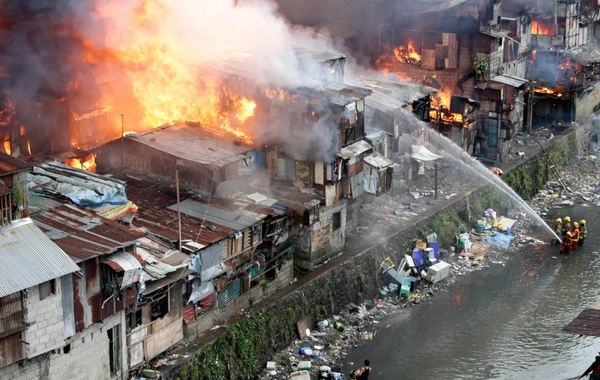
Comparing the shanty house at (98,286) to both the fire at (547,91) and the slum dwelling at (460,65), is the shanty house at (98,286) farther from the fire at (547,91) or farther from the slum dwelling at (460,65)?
the fire at (547,91)

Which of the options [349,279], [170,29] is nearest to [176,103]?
[170,29]

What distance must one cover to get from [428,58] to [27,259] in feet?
111

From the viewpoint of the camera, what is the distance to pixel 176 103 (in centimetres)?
4178

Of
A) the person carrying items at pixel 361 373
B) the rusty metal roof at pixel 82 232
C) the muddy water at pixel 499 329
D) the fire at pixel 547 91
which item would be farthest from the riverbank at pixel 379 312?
the fire at pixel 547 91

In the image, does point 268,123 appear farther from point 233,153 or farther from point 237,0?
point 237,0

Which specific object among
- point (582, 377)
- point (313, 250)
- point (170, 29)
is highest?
point (170, 29)

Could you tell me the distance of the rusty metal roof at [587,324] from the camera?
92.7ft

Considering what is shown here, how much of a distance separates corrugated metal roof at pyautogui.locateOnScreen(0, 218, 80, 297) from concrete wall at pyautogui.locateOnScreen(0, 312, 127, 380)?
2.36 metres

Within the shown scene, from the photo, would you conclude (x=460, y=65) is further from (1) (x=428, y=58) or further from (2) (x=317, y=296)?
(2) (x=317, y=296)

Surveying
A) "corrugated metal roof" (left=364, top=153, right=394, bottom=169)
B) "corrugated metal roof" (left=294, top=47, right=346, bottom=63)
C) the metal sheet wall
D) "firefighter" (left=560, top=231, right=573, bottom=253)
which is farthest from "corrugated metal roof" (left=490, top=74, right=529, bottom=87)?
the metal sheet wall

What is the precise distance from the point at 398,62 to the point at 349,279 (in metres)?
21.1

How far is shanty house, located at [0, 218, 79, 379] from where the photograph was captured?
25.1 m

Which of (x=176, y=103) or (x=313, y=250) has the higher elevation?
(x=176, y=103)

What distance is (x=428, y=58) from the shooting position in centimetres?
5444
